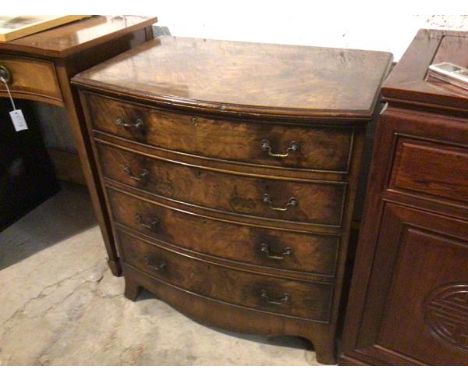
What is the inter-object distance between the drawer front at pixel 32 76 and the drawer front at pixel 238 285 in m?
0.49

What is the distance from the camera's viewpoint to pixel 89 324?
4.53 ft

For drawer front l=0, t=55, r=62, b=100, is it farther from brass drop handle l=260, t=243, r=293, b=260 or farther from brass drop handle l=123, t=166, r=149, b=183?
brass drop handle l=260, t=243, r=293, b=260

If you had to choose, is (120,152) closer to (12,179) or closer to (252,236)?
(252,236)

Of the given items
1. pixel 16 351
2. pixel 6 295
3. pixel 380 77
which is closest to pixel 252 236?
pixel 380 77

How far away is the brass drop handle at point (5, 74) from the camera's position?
3.93 ft

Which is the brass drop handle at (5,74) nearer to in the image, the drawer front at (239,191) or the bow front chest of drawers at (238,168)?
the bow front chest of drawers at (238,168)

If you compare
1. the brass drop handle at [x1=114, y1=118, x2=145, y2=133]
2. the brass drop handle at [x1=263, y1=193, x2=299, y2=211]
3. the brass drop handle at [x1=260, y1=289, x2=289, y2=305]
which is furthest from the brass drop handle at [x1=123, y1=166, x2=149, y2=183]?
the brass drop handle at [x1=260, y1=289, x2=289, y2=305]

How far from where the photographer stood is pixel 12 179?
5.97 ft

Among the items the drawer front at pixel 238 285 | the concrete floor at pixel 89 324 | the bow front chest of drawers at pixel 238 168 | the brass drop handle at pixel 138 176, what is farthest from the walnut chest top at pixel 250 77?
the concrete floor at pixel 89 324

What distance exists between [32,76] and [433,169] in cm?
109

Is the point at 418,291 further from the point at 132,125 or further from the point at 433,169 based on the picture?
the point at 132,125

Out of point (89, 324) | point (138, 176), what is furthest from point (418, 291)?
point (89, 324)

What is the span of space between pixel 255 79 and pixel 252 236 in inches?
15.6
